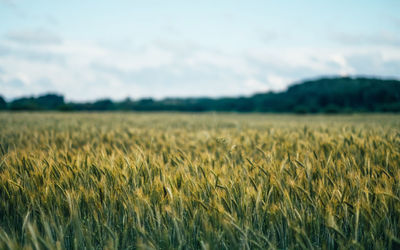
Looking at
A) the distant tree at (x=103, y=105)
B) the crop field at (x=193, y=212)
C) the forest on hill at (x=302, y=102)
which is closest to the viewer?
the crop field at (x=193, y=212)

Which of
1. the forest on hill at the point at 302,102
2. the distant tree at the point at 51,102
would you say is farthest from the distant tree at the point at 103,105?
the distant tree at the point at 51,102

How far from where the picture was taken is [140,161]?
2.04 metres

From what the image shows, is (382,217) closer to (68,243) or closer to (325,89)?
(68,243)

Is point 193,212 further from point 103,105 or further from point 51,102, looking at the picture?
point 103,105

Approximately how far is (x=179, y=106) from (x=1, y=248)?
177 ft

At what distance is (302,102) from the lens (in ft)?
204

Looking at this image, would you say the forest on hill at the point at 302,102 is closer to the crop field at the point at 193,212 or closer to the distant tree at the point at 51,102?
the distant tree at the point at 51,102

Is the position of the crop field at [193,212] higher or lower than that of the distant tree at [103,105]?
lower

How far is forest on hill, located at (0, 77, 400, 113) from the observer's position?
4094 cm

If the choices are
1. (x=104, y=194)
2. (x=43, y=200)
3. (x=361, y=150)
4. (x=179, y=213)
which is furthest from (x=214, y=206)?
(x=361, y=150)

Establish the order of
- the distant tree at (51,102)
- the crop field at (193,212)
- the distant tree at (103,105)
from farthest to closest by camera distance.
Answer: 1. the distant tree at (103,105)
2. the distant tree at (51,102)
3. the crop field at (193,212)

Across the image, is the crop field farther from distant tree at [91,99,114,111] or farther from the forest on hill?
distant tree at [91,99,114,111]

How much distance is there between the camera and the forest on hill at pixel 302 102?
4094cm

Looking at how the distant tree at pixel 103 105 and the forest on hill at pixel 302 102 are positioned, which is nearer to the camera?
the forest on hill at pixel 302 102
